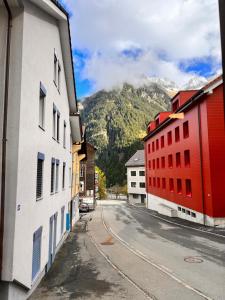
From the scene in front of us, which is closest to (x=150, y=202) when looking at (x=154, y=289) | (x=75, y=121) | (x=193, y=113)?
(x=193, y=113)

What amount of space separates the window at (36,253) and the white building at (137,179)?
204ft

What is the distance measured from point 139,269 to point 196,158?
621 inches

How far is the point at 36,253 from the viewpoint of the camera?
9797 millimetres

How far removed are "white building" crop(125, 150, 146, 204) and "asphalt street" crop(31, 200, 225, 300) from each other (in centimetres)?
5209

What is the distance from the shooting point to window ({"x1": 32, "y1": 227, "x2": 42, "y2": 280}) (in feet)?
30.7

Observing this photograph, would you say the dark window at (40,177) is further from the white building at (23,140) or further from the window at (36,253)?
the window at (36,253)

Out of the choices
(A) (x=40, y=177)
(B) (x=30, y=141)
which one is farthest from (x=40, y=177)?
(B) (x=30, y=141)

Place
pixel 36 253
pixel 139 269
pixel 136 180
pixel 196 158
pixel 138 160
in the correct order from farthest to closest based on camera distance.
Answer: pixel 138 160
pixel 136 180
pixel 196 158
pixel 139 269
pixel 36 253

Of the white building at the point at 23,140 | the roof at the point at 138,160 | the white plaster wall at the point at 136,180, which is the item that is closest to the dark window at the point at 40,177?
the white building at the point at 23,140

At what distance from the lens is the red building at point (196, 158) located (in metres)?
23.1

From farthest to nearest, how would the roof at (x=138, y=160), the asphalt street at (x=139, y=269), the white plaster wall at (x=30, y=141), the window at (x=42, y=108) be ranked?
the roof at (x=138, y=160)
the window at (x=42, y=108)
the asphalt street at (x=139, y=269)
the white plaster wall at (x=30, y=141)

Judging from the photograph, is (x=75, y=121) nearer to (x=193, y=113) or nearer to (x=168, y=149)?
(x=193, y=113)

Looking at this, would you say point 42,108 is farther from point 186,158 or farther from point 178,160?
point 178,160

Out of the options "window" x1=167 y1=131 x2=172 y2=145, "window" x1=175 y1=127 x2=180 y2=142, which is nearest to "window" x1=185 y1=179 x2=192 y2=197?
"window" x1=175 y1=127 x2=180 y2=142
